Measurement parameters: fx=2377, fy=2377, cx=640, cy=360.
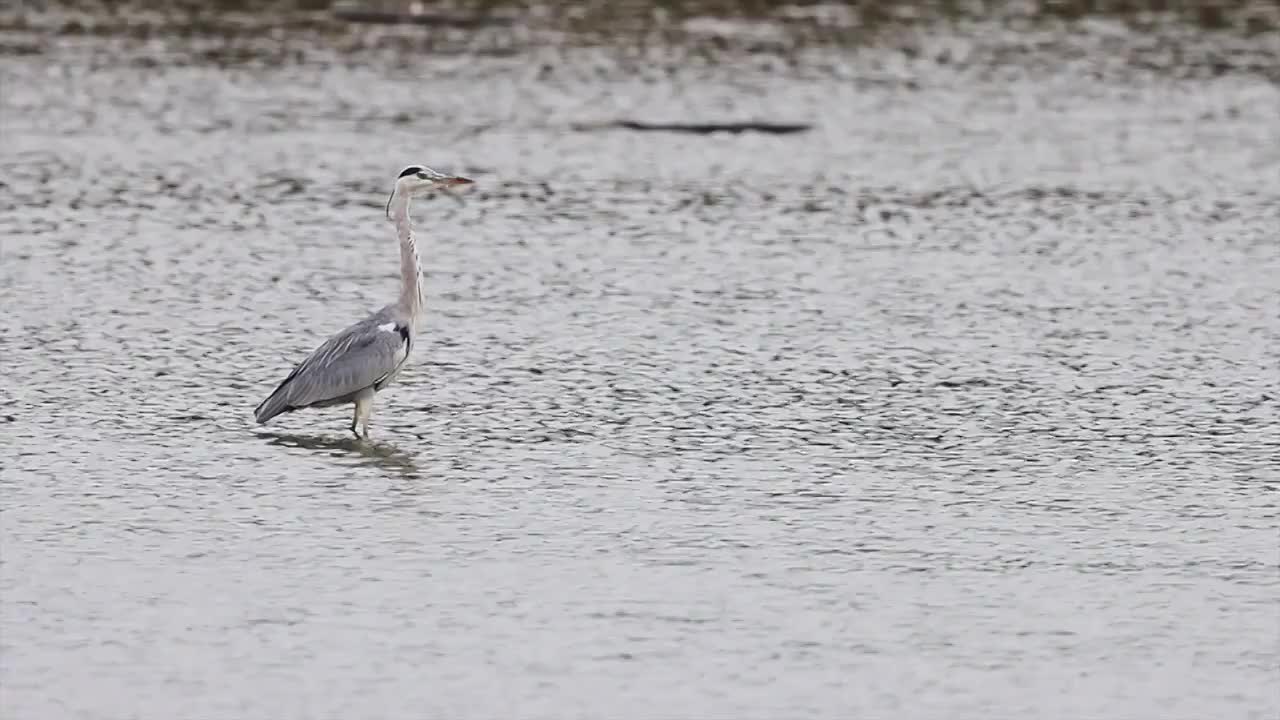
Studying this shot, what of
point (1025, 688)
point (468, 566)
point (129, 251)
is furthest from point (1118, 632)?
point (129, 251)

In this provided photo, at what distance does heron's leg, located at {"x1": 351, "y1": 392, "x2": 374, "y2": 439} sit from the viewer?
11.7 metres

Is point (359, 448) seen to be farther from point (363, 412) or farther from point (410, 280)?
point (410, 280)

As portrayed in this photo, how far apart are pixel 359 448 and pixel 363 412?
0.31m

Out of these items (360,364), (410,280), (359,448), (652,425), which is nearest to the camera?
(359,448)

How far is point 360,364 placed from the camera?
11.6 m

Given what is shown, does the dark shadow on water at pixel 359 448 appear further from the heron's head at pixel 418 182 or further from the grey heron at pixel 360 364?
the heron's head at pixel 418 182

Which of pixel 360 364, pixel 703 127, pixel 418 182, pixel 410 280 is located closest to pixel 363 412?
pixel 360 364

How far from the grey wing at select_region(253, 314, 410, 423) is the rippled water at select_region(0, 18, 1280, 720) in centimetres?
23

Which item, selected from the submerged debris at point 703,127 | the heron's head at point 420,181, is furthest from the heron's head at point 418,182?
the submerged debris at point 703,127

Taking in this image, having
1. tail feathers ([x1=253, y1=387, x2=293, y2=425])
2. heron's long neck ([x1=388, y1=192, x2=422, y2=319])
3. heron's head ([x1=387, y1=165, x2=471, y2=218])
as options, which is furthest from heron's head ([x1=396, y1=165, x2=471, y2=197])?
tail feathers ([x1=253, y1=387, x2=293, y2=425])

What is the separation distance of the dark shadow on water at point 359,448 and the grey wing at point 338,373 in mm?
160

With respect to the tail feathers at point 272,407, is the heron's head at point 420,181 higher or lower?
higher

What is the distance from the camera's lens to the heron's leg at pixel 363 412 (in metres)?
11.7

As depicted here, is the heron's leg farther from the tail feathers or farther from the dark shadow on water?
the tail feathers
